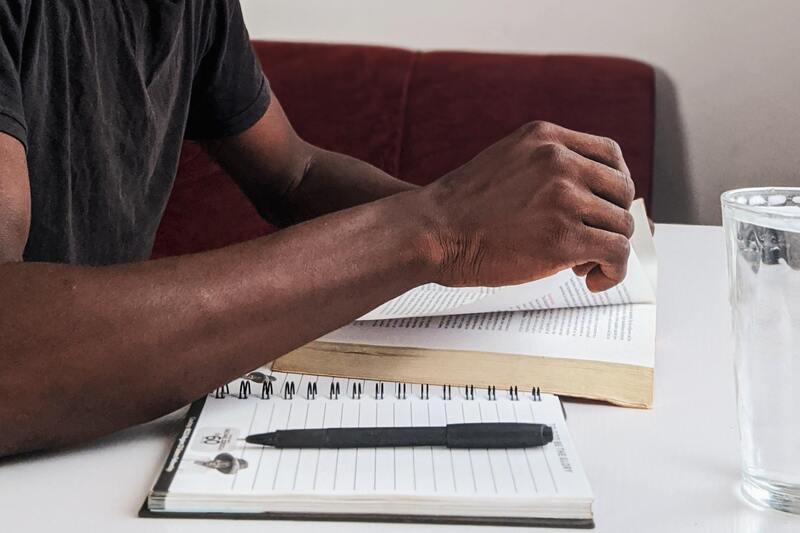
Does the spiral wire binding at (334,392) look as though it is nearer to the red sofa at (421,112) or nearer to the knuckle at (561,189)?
the knuckle at (561,189)

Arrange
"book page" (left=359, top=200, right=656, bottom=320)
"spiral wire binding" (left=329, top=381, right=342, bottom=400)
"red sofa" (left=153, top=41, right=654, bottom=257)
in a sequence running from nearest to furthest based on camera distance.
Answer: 1. "spiral wire binding" (left=329, top=381, right=342, bottom=400)
2. "book page" (left=359, top=200, right=656, bottom=320)
3. "red sofa" (left=153, top=41, right=654, bottom=257)

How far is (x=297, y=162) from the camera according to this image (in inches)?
48.3

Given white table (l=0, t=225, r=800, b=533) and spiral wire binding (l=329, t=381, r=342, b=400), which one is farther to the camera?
spiral wire binding (l=329, t=381, r=342, b=400)

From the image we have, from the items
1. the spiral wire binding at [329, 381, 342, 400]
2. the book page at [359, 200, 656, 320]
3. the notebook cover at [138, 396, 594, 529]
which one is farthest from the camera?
the book page at [359, 200, 656, 320]

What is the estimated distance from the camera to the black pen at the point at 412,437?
58 cm

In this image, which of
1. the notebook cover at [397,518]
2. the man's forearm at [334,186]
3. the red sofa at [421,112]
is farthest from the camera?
the red sofa at [421,112]

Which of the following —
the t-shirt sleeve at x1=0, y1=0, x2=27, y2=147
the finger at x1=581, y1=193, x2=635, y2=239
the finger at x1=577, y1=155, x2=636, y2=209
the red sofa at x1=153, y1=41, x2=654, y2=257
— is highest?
the t-shirt sleeve at x1=0, y1=0, x2=27, y2=147

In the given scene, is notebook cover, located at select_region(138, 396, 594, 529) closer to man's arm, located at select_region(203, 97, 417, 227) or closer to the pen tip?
the pen tip

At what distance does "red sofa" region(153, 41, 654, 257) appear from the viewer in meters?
1.83

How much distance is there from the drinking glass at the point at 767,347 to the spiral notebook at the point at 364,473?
0.31ft

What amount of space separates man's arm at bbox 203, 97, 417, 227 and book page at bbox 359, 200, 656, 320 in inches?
14.4

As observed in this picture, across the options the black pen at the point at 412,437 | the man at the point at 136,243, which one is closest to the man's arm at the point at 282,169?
the man at the point at 136,243

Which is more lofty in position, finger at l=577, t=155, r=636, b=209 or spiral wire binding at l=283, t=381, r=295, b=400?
finger at l=577, t=155, r=636, b=209

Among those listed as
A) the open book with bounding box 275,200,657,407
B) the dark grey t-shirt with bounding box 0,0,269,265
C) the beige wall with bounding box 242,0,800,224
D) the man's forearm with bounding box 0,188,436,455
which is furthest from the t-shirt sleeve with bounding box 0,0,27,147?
the beige wall with bounding box 242,0,800,224
